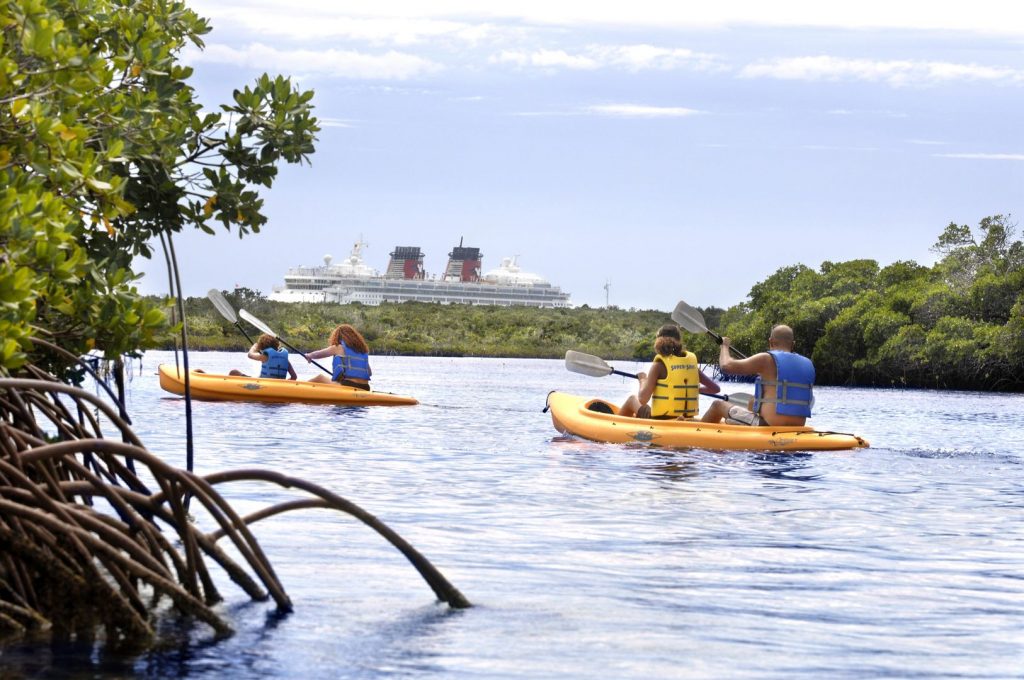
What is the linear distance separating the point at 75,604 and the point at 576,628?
7.04 feet

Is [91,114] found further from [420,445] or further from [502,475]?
[420,445]

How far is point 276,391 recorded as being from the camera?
22.0 meters

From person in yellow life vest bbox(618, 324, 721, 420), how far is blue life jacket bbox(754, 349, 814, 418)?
2.25ft

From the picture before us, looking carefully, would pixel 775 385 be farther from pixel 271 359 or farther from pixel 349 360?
pixel 271 359

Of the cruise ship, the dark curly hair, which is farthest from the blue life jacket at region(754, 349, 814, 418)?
the cruise ship

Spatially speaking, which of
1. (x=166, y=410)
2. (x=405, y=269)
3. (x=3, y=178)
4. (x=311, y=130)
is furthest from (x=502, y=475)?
(x=405, y=269)

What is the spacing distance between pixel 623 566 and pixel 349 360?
14.3 meters

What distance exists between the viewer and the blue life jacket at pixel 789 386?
13547 millimetres

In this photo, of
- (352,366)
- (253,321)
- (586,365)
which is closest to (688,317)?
(586,365)

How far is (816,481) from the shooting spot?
1284 cm

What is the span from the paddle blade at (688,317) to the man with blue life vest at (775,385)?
1362mm

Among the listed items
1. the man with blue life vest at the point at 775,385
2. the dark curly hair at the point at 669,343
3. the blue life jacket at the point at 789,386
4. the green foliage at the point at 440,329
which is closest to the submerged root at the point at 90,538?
the man with blue life vest at the point at 775,385

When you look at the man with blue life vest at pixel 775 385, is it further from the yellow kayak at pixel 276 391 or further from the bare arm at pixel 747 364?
the yellow kayak at pixel 276 391

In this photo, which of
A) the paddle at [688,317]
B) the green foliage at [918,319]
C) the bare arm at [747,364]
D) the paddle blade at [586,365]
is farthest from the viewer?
the green foliage at [918,319]
